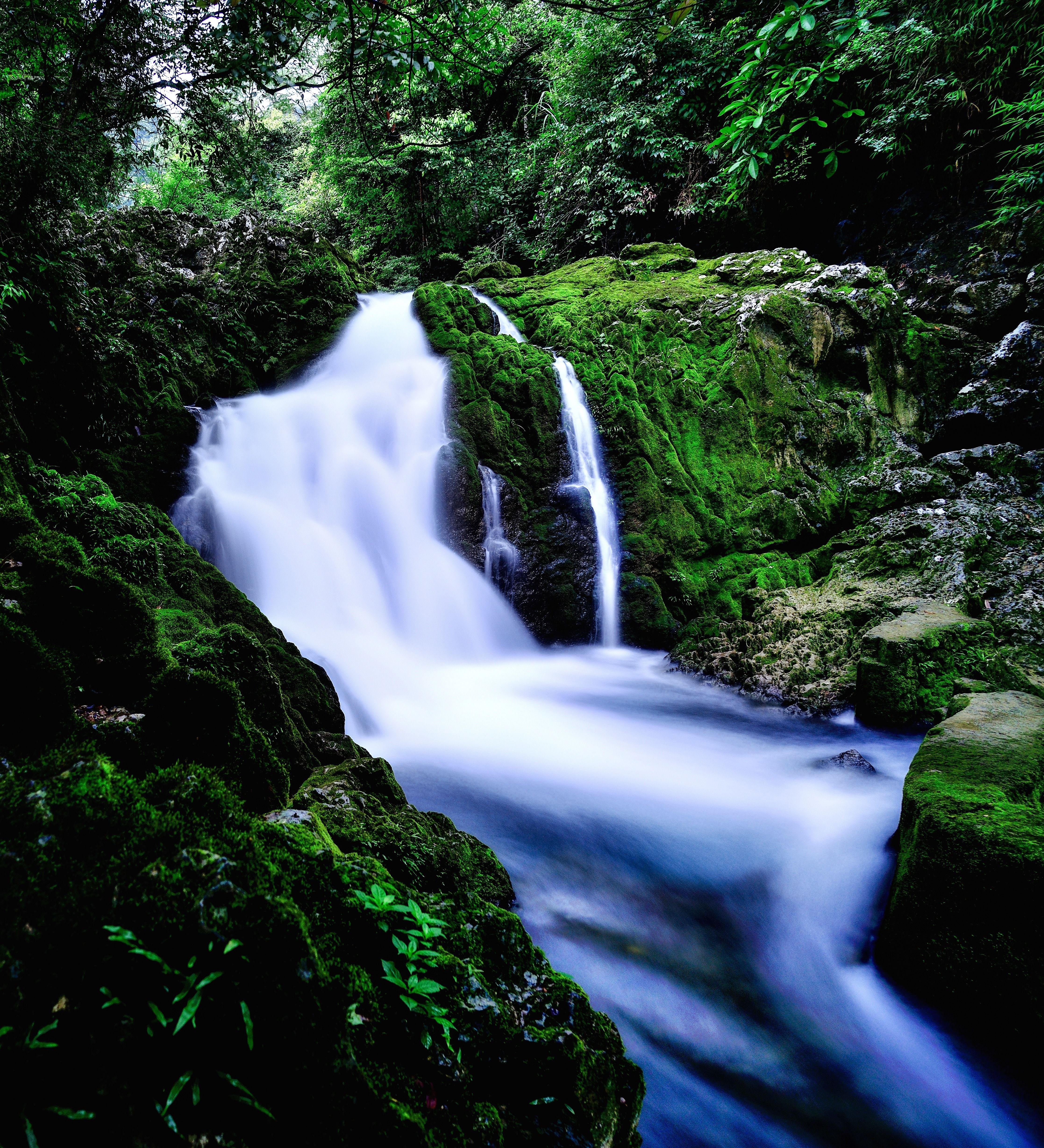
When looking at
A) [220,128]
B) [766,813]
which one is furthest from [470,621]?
[220,128]

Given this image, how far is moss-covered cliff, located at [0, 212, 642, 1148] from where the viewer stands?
1158 millimetres

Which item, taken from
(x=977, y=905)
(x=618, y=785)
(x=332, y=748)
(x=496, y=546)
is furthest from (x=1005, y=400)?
(x=332, y=748)

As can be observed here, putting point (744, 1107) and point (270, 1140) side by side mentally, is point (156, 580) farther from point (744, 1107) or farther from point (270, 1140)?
point (744, 1107)

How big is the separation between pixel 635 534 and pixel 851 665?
3.52m

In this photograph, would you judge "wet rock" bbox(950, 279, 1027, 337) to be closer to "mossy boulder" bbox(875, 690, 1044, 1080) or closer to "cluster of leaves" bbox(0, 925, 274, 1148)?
"mossy boulder" bbox(875, 690, 1044, 1080)

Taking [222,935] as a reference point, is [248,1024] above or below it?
below

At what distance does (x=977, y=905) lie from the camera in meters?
2.67

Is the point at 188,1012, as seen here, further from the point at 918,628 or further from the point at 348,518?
the point at 348,518

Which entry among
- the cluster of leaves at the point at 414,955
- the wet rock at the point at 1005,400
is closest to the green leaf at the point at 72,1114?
the cluster of leaves at the point at 414,955

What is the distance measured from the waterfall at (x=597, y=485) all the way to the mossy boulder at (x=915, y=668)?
3459mm

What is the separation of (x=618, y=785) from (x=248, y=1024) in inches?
162

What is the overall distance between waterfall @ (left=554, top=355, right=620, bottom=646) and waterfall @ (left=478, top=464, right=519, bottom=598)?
4.02ft

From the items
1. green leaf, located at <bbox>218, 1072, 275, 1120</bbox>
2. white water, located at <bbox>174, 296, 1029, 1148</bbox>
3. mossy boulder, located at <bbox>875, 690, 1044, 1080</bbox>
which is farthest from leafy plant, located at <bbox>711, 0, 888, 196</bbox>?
white water, located at <bbox>174, 296, 1029, 1148</bbox>

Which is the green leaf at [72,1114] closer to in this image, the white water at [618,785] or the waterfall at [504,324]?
the white water at [618,785]
